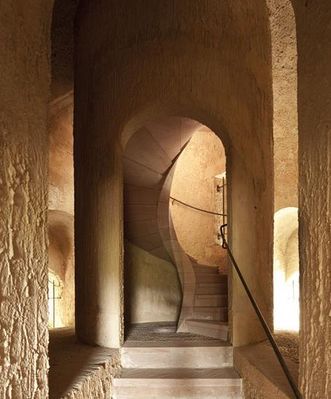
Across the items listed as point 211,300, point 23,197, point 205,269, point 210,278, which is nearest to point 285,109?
point 205,269

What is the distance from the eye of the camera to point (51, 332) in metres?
5.62

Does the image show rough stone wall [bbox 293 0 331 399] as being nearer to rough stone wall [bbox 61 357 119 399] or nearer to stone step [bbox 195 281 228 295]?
rough stone wall [bbox 61 357 119 399]

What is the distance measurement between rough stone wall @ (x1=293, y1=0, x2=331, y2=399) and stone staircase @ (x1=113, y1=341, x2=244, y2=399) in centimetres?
175

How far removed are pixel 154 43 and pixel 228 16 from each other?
855 mm

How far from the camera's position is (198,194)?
1116 cm

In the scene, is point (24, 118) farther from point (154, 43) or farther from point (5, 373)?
point (154, 43)

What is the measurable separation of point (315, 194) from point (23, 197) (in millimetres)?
1604

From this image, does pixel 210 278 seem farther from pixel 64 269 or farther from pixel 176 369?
pixel 64 269

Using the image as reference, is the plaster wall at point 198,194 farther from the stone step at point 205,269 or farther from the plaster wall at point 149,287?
the stone step at point 205,269

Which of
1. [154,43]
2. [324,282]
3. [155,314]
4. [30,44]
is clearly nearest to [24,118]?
[30,44]

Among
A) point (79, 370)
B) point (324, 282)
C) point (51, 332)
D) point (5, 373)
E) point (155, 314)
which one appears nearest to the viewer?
point (5, 373)

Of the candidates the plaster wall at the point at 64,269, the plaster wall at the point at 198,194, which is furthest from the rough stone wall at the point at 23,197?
the plaster wall at the point at 198,194

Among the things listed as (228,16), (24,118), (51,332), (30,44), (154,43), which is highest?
(228,16)

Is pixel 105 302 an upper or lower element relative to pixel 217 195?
lower
